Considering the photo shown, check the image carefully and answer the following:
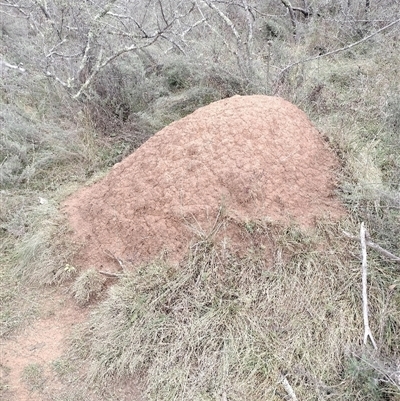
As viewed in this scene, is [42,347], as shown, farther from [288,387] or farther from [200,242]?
[288,387]

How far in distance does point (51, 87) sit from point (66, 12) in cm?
86

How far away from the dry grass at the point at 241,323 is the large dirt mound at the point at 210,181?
0.60 ft

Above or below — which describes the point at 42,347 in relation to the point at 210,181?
below

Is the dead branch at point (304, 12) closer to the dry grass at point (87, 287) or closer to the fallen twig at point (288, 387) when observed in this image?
the dry grass at point (87, 287)

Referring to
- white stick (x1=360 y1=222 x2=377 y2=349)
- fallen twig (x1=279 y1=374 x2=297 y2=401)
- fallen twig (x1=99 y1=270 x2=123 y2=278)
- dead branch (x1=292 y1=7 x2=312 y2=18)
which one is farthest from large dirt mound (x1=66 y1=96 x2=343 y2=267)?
dead branch (x1=292 y1=7 x2=312 y2=18)

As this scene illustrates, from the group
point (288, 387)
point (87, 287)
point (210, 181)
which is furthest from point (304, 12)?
point (288, 387)

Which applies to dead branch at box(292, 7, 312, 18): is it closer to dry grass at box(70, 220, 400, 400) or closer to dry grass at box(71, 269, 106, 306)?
dry grass at box(70, 220, 400, 400)

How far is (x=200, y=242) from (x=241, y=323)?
569 mm

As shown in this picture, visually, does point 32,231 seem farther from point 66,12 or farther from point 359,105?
point 359,105

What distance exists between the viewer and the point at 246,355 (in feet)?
8.02

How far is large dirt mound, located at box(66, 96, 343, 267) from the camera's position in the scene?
2.91m

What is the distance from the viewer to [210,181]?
2.98 meters

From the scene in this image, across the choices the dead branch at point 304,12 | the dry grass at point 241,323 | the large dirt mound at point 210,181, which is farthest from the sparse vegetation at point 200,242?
the dead branch at point 304,12

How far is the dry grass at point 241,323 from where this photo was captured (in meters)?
2.39
